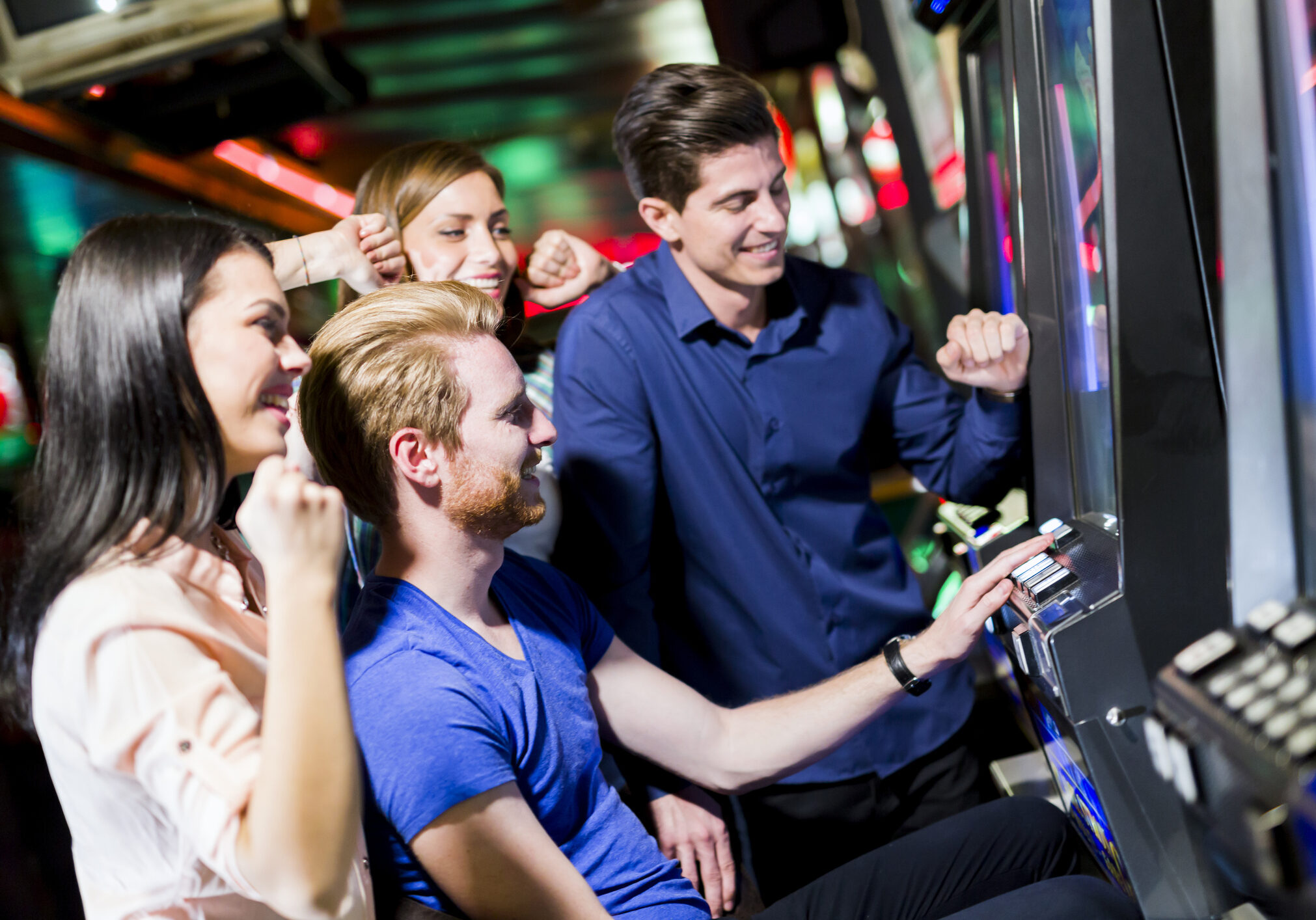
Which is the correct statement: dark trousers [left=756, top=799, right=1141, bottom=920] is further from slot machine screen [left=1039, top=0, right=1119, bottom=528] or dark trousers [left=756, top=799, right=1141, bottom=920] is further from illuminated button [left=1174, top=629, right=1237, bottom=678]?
illuminated button [left=1174, top=629, right=1237, bottom=678]

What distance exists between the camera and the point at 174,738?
34.5 inches

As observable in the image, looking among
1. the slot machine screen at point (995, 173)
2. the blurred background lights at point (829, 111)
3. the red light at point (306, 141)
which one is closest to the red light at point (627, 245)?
the blurred background lights at point (829, 111)

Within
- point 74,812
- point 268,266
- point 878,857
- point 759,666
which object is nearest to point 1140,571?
point 878,857

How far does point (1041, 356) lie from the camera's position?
1.49 m

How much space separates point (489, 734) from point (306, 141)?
4254 mm

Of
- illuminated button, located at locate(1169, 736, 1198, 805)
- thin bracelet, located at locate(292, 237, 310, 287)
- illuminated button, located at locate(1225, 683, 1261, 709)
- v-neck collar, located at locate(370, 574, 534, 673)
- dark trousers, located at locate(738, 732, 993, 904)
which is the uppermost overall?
thin bracelet, located at locate(292, 237, 310, 287)

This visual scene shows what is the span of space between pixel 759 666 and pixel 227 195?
344 centimetres

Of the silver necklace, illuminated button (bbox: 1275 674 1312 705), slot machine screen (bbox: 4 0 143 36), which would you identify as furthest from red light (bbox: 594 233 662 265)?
illuminated button (bbox: 1275 674 1312 705)

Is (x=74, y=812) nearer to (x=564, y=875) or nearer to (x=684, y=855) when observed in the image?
(x=564, y=875)

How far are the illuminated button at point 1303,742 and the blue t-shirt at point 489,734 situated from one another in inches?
29.3

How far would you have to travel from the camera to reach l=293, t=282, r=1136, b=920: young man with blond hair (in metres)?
1.12

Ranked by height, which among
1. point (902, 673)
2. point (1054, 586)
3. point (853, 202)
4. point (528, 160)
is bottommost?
point (902, 673)

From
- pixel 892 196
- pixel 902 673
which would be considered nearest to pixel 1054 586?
pixel 902 673

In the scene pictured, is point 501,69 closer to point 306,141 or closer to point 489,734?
point 306,141
